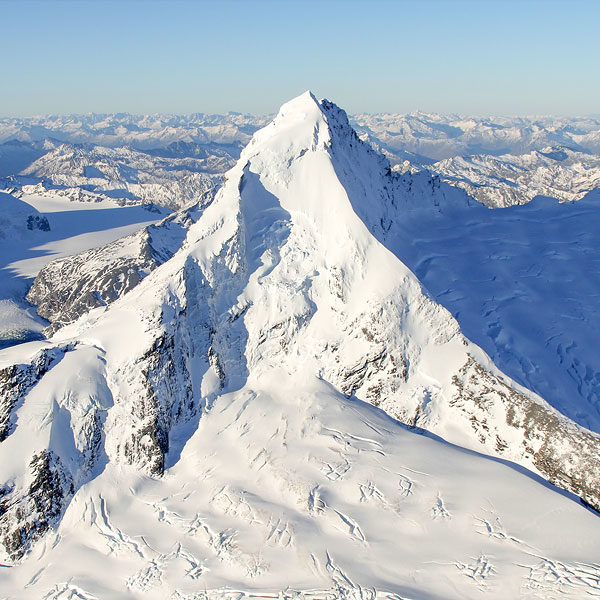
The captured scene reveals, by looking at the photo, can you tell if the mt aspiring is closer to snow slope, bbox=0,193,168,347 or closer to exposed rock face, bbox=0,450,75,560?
exposed rock face, bbox=0,450,75,560

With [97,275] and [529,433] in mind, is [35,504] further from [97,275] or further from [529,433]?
[97,275]

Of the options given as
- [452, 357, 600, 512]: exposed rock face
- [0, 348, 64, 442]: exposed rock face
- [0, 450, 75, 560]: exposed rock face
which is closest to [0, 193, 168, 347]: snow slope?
[0, 348, 64, 442]: exposed rock face

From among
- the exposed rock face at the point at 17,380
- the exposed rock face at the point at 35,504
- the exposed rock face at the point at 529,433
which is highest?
the exposed rock face at the point at 17,380

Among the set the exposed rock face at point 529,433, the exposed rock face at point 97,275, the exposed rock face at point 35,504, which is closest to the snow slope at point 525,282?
the exposed rock face at point 529,433

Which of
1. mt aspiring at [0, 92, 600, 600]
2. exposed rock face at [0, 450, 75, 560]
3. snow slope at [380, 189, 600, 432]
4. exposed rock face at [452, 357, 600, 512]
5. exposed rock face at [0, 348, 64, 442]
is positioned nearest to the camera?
mt aspiring at [0, 92, 600, 600]

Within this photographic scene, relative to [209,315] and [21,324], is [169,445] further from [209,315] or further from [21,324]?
[21,324]

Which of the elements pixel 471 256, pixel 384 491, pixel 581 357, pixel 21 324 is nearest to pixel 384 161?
pixel 471 256

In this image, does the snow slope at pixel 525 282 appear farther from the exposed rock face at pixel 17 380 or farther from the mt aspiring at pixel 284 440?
the exposed rock face at pixel 17 380

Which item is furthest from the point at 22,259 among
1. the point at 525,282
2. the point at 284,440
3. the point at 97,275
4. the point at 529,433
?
the point at 529,433
